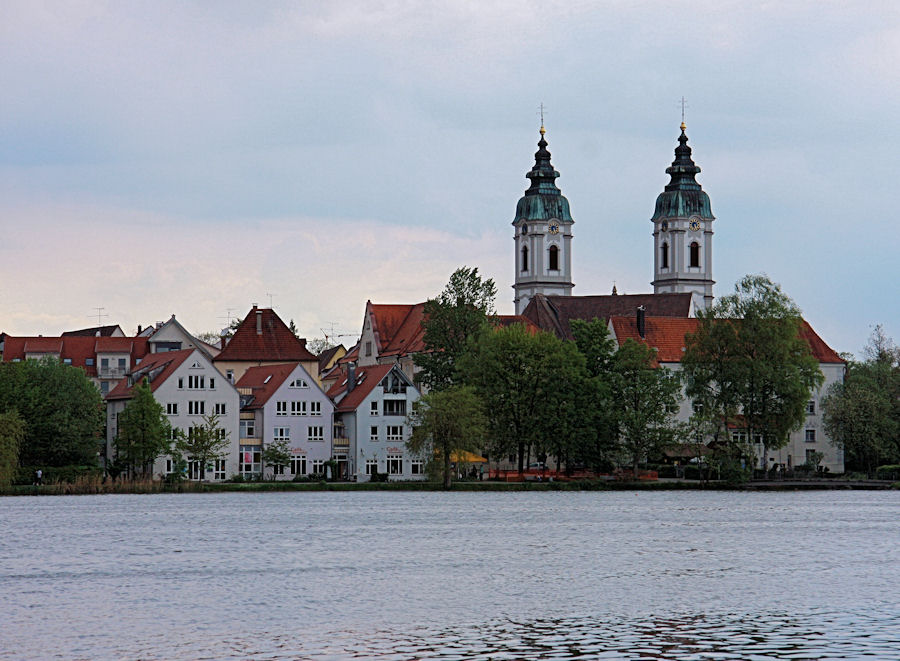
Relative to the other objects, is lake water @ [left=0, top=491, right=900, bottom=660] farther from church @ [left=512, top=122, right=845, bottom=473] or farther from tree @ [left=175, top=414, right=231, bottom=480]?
church @ [left=512, top=122, right=845, bottom=473]

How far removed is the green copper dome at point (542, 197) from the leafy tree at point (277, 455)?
3156 inches

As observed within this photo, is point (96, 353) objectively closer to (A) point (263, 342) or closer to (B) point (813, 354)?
(A) point (263, 342)

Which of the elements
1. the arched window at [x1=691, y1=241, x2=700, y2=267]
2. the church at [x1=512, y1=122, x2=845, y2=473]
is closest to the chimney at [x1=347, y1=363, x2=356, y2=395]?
the church at [x1=512, y1=122, x2=845, y2=473]

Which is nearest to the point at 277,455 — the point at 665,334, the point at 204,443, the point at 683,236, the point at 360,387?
the point at 204,443

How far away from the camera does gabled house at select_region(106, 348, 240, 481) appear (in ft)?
388

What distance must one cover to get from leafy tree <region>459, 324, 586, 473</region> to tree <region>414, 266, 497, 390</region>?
37.9ft

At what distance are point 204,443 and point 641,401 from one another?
31.6 meters

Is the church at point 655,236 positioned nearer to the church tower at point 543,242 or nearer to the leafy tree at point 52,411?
the church tower at point 543,242

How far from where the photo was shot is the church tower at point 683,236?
626ft

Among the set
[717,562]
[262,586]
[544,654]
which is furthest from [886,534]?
[544,654]

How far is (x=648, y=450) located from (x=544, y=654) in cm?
7782

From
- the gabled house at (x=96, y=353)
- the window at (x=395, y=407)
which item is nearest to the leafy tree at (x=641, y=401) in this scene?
the window at (x=395, y=407)

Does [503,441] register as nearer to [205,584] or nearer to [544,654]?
[205,584]

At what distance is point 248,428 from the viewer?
123000 millimetres
